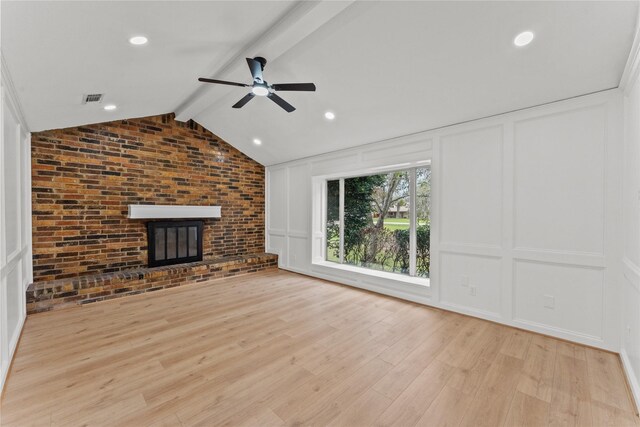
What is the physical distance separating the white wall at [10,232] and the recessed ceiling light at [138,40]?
90 centimetres

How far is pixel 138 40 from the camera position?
231 cm

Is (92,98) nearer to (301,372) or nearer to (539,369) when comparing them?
(301,372)

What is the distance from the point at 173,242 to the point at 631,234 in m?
5.76

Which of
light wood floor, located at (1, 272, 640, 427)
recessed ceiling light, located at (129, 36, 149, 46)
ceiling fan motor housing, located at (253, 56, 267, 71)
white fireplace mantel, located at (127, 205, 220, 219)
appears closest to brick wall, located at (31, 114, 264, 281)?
white fireplace mantel, located at (127, 205, 220, 219)

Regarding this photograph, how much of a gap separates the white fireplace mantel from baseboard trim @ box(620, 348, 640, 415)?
5454 mm

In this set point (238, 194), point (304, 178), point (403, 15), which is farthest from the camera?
point (238, 194)

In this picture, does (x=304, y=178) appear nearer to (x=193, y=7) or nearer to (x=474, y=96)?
(x=474, y=96)

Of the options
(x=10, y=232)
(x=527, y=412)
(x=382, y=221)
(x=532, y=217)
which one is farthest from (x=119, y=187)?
(x=532, y=217)

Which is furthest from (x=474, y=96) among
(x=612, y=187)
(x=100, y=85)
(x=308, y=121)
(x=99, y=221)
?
(x=99, y=221)

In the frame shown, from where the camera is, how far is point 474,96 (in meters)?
2.94

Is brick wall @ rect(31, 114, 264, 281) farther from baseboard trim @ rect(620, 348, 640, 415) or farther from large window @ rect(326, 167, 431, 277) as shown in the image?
baseboard trim @ rect(620, 348, 640, 415)

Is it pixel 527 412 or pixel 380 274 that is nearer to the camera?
pixel 527 412

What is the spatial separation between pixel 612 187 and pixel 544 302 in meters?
1.23

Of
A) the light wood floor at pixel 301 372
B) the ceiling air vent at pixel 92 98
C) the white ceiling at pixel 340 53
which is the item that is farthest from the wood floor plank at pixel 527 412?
the ceiling air vent at pixel 92 98
